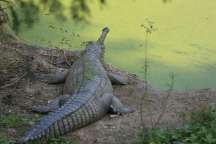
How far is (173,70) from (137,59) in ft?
1.39

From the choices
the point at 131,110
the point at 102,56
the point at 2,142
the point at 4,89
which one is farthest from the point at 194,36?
the point at 2,142

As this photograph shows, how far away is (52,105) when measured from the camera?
4.25 metres

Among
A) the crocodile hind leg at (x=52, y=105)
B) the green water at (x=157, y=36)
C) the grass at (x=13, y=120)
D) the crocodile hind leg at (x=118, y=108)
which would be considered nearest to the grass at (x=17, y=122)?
the grass at (x=13, y=120)

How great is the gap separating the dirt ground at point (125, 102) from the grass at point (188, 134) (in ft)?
0.49

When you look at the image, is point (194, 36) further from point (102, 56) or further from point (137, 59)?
point (102, 56)

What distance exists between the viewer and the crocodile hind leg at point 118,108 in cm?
426

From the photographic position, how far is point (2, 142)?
139 inches

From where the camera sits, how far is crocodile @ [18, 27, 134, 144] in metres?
3.71

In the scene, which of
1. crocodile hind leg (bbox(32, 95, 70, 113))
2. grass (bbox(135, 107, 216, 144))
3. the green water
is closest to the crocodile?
crocodile hind leg (bbox(32, 95, 70, 113))

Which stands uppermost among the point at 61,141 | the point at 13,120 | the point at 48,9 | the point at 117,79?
the point at 48,9

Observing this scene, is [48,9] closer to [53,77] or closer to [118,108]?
[53,77]

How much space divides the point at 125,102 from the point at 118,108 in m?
0.23

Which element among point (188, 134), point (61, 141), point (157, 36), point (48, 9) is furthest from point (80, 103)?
point (48, 9)

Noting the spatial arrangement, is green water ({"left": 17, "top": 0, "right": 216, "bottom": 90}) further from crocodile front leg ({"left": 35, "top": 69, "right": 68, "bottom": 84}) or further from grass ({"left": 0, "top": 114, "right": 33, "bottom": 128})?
grass ({"left": 0, "top": 114, "right": 33, "bottom": 128})
